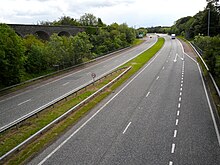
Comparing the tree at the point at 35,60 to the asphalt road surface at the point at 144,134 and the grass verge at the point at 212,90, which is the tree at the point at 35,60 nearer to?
the asphalt road surface at the point at 144,134

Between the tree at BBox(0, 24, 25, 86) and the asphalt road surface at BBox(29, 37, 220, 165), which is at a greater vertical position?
the tree at BBox(0, 24, 25, 86)

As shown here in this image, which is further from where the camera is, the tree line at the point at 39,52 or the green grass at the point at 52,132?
the tree line at the point at 39,52

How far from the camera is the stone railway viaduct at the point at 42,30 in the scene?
184 ft

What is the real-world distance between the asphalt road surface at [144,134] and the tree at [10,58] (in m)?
14.5

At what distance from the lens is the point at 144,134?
17.1 m

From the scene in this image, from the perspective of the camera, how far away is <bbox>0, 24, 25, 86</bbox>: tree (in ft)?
110

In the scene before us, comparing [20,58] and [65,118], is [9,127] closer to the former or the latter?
[65,118]

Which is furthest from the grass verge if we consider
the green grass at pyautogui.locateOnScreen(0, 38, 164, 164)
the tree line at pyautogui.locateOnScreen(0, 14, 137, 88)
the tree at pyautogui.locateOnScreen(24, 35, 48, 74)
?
the tree at pyautogui.locateOnScreen(24, 35, 48, 74)

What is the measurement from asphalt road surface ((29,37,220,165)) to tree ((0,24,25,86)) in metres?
14.5

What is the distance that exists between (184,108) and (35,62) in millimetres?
29183

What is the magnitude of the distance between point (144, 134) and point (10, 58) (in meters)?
23.6

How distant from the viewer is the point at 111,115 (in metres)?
21.3

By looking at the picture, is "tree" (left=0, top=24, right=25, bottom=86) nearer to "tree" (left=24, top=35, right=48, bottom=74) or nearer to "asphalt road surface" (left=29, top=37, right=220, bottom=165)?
"tree" (left=24, top=35, right=48, bottom=74)

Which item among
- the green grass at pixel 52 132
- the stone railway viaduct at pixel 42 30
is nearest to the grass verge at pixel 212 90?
the green grass at pixel 52 132
